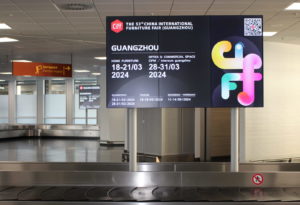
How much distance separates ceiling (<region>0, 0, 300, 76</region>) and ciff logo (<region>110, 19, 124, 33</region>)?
10.6ft

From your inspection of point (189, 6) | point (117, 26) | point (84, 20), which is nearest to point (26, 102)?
point (84, 20)

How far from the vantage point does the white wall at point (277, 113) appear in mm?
12938

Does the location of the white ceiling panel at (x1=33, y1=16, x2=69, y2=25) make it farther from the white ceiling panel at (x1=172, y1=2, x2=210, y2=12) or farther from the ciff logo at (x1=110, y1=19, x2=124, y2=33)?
the ciff logo at (x1=110, y1=19, x2=124, y2=33)

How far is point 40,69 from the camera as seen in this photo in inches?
557

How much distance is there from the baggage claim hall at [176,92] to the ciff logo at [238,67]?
13 mm

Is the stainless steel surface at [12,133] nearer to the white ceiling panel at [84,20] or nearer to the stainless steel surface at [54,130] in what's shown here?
the stainless steel surface at [54,130]

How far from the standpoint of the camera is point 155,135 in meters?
14.3

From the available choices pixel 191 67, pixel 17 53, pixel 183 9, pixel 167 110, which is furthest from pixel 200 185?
pixel 17 53

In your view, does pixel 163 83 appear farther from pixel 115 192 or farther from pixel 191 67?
pixel 115 192

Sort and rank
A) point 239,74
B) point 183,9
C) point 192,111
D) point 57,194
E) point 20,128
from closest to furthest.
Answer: point 57,194
point 239,74
point 183,9
point 192,111
point 20,128

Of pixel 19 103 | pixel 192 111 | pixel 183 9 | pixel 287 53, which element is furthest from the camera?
pixel 19 103

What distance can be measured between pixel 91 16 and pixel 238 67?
526 cm

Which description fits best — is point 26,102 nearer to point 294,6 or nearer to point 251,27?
point 294,6

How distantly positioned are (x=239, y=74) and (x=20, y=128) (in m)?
23.8
